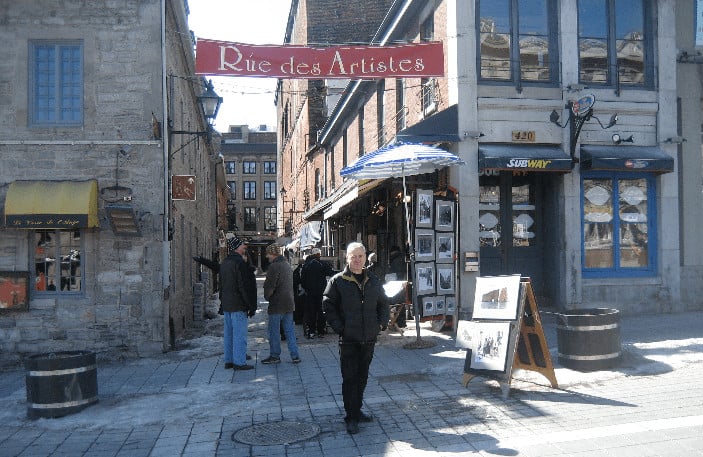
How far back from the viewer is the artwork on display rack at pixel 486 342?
6984 mm

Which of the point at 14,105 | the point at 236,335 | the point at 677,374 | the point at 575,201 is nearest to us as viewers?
the point at 677,374

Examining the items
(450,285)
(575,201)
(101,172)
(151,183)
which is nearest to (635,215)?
(575,201)

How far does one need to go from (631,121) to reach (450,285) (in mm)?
4903

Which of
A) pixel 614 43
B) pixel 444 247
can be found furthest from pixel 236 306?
pixel 614 43

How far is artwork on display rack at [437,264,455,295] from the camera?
1089 centimetres

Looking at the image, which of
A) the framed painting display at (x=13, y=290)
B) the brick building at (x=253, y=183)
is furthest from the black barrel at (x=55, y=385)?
the brick building at (x=253, y=183)

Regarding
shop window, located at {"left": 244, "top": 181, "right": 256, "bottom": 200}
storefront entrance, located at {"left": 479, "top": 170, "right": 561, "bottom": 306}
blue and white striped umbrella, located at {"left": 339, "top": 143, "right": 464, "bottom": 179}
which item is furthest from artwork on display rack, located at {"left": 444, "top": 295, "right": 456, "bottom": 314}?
shop window, located at {"left": 244, "top": 181, "right": 256, "bottom": 200}

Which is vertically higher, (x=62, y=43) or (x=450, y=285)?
(x=62, y=43)

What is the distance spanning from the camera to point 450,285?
11.0 metres

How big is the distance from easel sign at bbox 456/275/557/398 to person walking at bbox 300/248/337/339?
491 cm

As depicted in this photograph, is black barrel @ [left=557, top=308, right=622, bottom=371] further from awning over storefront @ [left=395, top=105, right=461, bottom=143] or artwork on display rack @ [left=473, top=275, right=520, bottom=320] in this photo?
awning over storefront @ [left=395, top=105, right=461, bottom=143]

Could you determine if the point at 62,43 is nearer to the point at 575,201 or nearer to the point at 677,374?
the point at 575,201

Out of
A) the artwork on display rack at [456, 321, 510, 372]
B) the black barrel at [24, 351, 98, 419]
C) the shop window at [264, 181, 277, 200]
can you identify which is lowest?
the black barrel at [24, 351, 98, 419]

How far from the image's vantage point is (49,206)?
1009 cm
